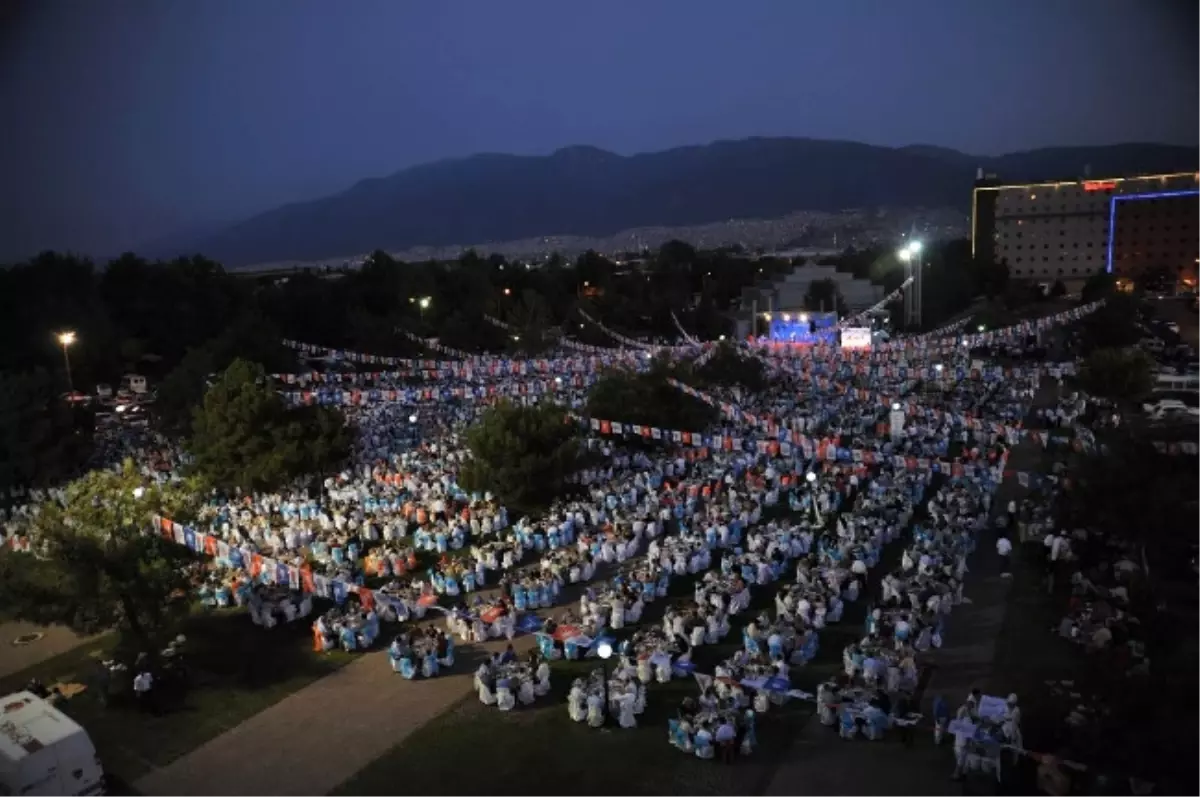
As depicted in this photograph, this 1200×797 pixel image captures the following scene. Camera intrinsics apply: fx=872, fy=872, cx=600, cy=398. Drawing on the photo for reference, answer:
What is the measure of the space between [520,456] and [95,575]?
33.5 feet

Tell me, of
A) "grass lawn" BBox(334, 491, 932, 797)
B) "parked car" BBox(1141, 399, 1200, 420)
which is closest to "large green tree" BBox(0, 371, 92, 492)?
"grass lawn" BBox(334, 491, 932, 797)

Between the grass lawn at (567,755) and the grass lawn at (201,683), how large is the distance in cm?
316

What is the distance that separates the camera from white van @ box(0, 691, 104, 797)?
1061cm

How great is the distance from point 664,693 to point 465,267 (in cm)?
6608

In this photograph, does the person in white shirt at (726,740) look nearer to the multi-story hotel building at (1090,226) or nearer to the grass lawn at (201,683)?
the grass lawn at (201,683)

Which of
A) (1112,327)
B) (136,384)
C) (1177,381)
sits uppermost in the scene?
(1112,327)

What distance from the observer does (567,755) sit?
12.0m

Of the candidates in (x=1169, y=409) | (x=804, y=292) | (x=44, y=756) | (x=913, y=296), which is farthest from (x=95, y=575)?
(x=804, y=292)

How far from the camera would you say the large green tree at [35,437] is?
26156mm

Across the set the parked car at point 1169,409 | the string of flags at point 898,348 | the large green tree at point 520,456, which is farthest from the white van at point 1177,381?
the large green tree at point 520,456

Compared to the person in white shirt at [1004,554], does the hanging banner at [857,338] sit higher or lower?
lower

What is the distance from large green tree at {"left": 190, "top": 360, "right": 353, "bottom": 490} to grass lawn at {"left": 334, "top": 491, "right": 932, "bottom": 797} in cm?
1234

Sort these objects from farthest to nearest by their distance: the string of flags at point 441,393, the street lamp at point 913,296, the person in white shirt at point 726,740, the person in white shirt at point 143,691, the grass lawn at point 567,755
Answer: the street lamp at point 913,296 → the string of flags at point 441,393 → the person in white shirt at point 143,691 → the person in white shirt at point 726,740 → the grass lawn at point 567,755

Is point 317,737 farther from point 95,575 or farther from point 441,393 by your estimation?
point 441,393
